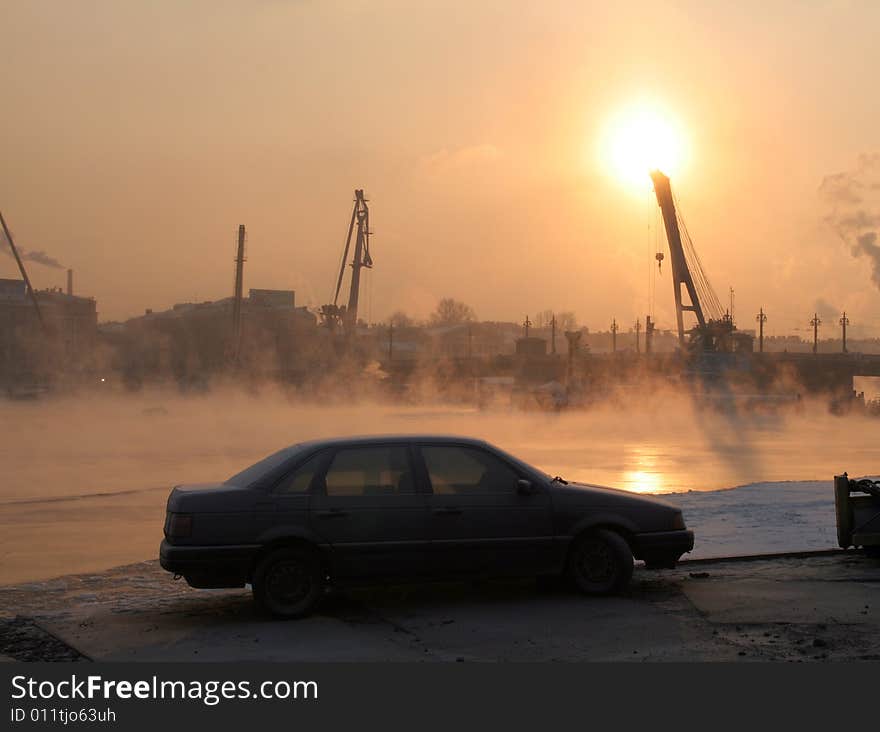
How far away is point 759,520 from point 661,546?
4.96 meters

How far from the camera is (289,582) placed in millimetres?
8391

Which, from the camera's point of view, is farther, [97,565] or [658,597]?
[97,565]

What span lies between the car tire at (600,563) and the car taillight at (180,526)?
308 cm

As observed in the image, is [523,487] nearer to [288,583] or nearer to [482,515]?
[482,515]

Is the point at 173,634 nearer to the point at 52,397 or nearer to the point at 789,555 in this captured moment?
the point at 789,555

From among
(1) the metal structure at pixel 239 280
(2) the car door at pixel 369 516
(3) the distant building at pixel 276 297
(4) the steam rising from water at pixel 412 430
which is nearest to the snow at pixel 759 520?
(2) the car door at pixel 369 516

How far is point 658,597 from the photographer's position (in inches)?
355

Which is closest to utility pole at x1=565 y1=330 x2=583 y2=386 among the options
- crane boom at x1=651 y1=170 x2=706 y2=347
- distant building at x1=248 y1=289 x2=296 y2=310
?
crane boom at x1=651 y1=170 x2=706 y2=347

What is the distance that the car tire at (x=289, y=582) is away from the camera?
833cm

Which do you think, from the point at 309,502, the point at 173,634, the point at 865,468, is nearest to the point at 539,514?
the point at 309,502

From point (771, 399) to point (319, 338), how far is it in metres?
53.5

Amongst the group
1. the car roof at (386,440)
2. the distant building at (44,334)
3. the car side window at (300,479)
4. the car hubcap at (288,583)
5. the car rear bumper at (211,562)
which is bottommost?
the car hubcap at (288,583)

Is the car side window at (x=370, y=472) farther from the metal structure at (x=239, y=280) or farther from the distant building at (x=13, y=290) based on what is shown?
the distant building at (x=13, y=290)

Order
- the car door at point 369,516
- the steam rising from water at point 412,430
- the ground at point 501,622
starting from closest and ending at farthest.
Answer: the ground at point 501,622 < the car door at point 369,516 < the steam rising from water at point 412,430
